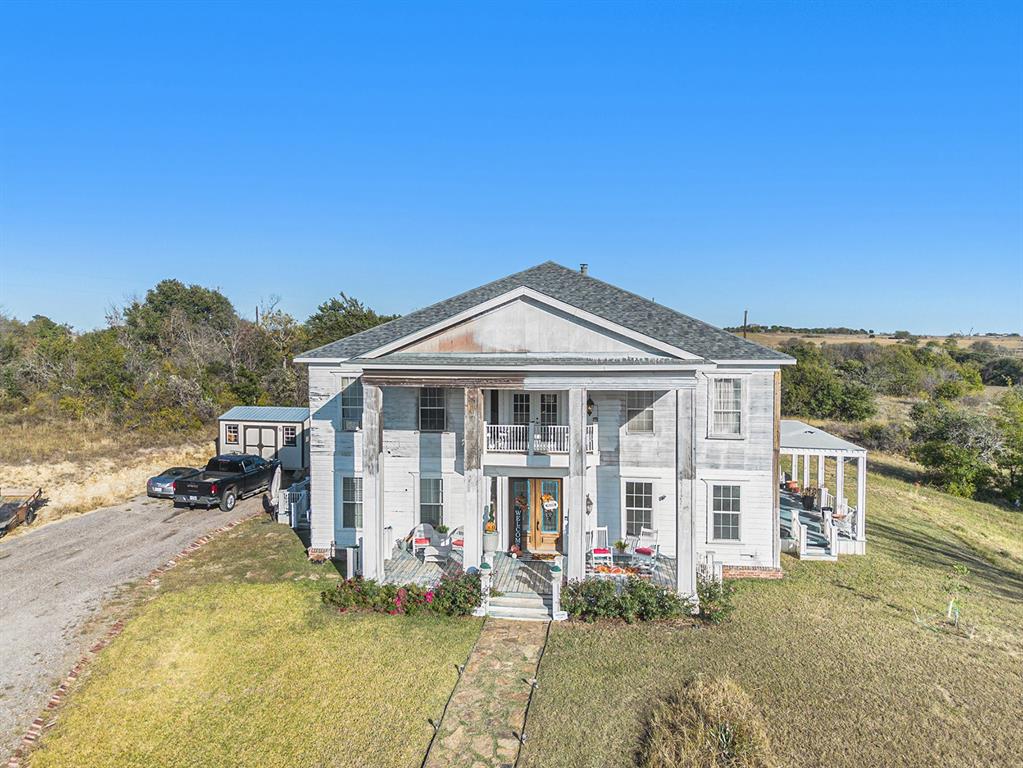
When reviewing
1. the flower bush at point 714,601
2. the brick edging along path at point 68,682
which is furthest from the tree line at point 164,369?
the flower bush at point 714,601

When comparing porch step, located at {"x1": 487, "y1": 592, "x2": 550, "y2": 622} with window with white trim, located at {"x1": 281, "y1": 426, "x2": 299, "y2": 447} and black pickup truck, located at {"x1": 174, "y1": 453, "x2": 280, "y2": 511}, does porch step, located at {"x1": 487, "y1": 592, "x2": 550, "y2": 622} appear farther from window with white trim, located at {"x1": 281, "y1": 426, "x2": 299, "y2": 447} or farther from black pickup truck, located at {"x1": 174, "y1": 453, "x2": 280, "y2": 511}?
window with white trim, located at {"x1": 281, "y1": 426, "x2": 299, "y2": 447}

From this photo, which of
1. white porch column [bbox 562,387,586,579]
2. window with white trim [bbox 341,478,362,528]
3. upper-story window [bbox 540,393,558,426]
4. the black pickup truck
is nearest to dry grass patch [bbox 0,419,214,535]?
the black pickup truck

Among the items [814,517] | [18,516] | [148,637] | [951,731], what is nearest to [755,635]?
[951,731]

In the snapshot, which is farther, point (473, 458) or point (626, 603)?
point (473, 458)

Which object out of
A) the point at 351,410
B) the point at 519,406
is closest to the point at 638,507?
the point at 519,406

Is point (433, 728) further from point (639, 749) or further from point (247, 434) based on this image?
point (247, 434)

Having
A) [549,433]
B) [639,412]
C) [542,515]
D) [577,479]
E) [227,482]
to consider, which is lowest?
[227,482]

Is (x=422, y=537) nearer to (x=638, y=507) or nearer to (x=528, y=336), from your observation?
(x=638, y=507)
